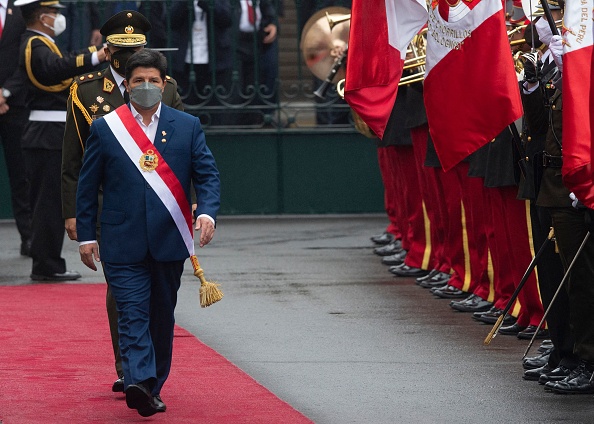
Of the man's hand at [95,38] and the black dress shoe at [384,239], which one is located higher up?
the man's hand at [95,38]

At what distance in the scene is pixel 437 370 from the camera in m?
7.98

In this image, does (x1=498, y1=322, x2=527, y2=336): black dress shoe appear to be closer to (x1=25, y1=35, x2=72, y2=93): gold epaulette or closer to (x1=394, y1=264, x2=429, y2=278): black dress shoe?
(x1=394, y1=264, x2=429, y2=278): black dress shoe

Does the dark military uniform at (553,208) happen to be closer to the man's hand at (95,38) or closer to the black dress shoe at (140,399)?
the black dress shoe at (140,399)

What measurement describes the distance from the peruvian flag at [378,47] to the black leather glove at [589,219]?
4.13ft

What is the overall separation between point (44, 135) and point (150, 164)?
5029 millimetres

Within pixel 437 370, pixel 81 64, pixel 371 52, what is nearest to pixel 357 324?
pixel 437 370

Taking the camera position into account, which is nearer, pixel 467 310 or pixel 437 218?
pixel 467 310

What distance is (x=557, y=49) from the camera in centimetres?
693

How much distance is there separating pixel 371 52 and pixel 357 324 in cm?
226

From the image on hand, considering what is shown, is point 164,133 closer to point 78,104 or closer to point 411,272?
point 78,104

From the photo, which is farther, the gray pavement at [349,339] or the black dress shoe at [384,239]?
the black dress shoe at [384,239]

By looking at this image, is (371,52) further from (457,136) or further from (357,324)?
(357,324)

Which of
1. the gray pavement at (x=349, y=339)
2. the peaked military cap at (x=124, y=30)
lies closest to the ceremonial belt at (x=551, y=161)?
the gray pavement at (x=349, y=339)

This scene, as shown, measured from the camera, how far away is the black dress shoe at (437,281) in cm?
1102
